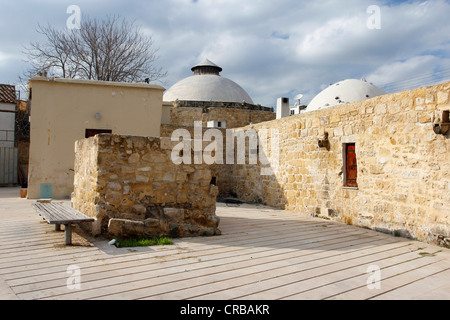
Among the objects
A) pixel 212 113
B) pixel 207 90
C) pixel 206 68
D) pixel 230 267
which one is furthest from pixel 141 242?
pixel 206 68

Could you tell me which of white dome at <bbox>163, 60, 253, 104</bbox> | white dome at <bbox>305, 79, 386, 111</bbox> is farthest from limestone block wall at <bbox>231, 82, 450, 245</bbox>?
white dome at <bbox>163, 60, 253, 104</bbox>

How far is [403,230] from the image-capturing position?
218 inches

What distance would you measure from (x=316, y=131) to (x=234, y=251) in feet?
13.5

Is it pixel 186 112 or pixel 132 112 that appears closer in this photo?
pixel 132 112

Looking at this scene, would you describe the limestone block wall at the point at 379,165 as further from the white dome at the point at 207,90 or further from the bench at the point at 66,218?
the white dome at the point at 207,90

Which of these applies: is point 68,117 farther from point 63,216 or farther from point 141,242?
point 141,242

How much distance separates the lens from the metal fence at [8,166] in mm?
16094

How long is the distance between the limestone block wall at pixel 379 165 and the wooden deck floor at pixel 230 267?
494mm

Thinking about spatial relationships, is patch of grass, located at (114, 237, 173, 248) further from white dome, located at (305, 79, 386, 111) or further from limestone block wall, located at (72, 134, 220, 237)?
white dome, located at (305, 79, 386, 111)

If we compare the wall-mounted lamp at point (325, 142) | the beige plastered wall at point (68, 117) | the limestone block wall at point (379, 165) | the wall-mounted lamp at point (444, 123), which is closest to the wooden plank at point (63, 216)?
the limestone block wall at point (379, 165)

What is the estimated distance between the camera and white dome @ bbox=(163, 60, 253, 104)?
17844 mm
